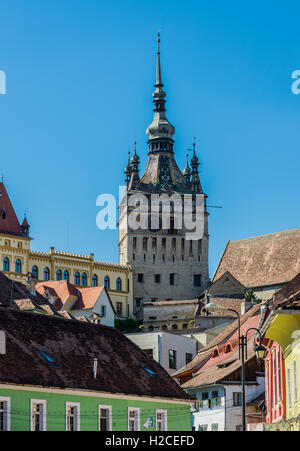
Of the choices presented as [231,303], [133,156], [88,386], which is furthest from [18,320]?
[133,156]

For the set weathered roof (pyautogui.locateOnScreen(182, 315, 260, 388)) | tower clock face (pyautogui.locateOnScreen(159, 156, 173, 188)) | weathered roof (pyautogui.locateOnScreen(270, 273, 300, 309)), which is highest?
tower clock face (pyautogui.locateOnScreen(159, 156, 173, 188))

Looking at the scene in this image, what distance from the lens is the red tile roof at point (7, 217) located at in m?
129

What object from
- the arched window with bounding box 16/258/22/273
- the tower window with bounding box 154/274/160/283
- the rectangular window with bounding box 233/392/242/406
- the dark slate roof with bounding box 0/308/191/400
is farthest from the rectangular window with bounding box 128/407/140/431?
the tower window with bounding box 154/274/160/283

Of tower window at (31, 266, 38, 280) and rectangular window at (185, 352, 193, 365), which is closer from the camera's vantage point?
rectangular window at (185, 352, 193, 365)

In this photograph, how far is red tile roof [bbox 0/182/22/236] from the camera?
424 feet

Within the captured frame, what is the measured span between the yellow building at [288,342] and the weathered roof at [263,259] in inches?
4158

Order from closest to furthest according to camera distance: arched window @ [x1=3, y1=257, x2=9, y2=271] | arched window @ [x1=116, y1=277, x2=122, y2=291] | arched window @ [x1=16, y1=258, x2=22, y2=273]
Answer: arched window @ [x1=3, y1=257, x2=9, y2=271]
arched window @ [x1=16, y1=258, x2=22, y2=273]
arched window @ [x1=116, y1=277, x2=122, y2=291]

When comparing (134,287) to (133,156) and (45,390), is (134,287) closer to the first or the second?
(133,156)

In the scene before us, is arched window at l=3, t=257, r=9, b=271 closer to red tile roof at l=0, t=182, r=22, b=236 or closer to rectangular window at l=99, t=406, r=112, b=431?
red tile roof at l=0, t=182, r=22, b=236

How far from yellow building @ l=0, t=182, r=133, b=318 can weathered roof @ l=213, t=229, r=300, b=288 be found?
1270cm

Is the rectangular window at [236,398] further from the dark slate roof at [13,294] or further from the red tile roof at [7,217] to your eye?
the red tile roof at [7,217]
